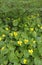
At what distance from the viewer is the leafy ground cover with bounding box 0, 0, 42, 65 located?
94.8 inches

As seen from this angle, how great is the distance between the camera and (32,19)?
3.22m

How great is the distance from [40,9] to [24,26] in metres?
0.51

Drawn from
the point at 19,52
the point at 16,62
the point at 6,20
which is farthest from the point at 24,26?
the point at 16,62

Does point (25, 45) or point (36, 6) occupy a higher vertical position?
point (36, 6)

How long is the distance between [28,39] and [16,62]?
449 mm

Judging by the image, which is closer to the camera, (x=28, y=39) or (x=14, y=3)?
(x=28, y=39)

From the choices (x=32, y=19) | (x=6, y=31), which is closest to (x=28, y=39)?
(x=6, y=31)

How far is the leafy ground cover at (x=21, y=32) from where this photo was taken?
241cm

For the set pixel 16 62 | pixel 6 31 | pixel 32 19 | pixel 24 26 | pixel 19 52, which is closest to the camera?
pixel 16 62

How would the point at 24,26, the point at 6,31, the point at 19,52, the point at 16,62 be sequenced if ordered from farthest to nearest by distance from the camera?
the point at 24,26, the point at 6,31, the point at 19,52, the point at 16,62

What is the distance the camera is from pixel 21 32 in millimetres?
2816

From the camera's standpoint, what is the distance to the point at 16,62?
7.71 feet

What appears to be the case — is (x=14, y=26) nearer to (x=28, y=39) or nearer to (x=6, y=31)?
(x=6, y=31)

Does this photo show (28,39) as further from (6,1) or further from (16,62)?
(6,1)
